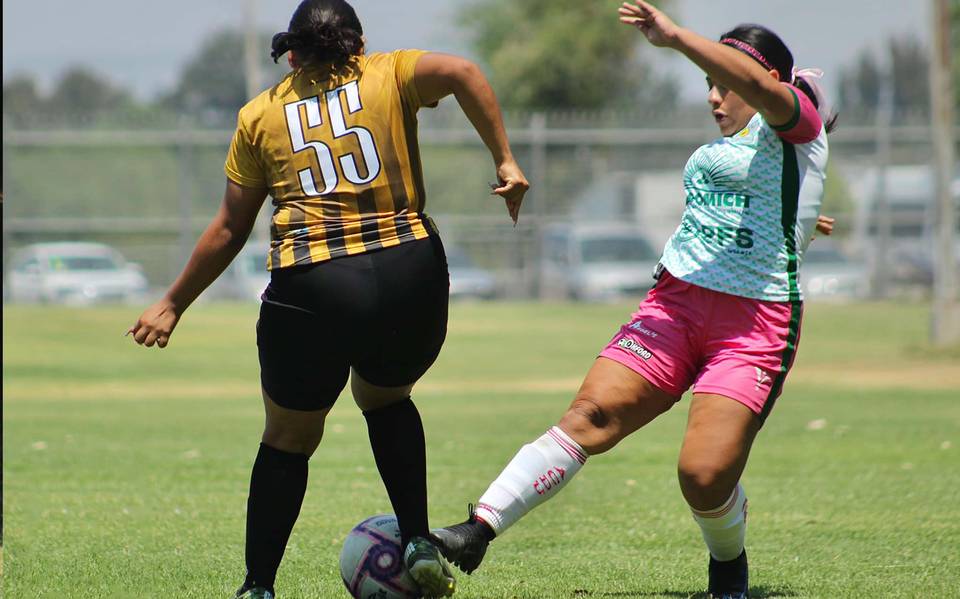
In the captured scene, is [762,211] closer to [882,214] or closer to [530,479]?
[530,479]

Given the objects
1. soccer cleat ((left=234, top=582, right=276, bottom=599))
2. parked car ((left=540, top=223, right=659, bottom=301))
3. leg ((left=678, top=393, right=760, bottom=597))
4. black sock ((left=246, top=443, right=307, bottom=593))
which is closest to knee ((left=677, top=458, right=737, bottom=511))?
leg ((left=678, top=393, right=760, bottom=597))

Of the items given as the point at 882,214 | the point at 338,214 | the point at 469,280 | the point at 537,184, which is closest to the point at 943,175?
the point at 882,214

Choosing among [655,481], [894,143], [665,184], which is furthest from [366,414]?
[894,143]

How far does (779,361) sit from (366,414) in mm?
1442

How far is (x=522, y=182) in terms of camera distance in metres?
4.48

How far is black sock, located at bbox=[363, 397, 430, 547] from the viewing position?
4797 mm

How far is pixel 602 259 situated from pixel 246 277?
7.18 m

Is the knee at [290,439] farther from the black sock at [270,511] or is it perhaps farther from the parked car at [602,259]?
the parked car at [602,259]

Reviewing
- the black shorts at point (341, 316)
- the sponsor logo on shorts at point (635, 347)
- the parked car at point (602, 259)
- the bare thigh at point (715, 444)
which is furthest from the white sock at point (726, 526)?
the parked car at point (602, 259)

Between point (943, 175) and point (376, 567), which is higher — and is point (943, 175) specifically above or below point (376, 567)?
above

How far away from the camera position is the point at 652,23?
4.30m

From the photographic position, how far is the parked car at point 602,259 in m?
27.0

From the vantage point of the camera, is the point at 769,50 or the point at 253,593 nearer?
the point at 253,593

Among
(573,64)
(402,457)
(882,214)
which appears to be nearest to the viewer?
(402,457)
